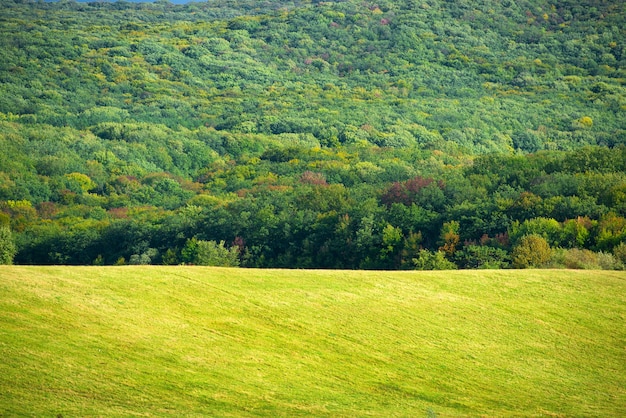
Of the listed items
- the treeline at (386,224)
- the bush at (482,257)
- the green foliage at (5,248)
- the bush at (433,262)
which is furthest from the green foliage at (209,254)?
the bush at (482,257)

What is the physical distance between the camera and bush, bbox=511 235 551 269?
2926 inches

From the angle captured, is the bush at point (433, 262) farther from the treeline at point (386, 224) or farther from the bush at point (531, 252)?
the bush at point (531, 252)

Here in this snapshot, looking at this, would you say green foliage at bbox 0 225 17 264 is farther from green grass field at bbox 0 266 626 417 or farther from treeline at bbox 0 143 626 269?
green grass field at bbox 0 266 626 417

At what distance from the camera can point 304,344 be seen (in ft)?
138

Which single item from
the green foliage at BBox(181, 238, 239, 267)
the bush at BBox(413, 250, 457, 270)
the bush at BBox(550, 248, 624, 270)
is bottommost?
the green foliage at BBox(181, 238, 239, 267)

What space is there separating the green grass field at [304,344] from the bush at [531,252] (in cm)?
1946

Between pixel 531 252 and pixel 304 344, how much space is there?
3885cm

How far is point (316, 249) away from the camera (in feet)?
347

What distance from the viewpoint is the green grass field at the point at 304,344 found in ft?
113

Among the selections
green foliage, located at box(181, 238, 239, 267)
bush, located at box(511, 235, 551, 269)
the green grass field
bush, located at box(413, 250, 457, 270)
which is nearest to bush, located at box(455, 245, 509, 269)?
bush, located at box(511, 235, 551, 269)

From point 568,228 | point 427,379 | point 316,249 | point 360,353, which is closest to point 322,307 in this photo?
point 360,353

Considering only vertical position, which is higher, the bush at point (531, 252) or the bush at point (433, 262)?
the bush at point (531, 252)

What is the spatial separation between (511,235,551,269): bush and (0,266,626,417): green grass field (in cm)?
1946

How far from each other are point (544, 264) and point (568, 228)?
12867mm
